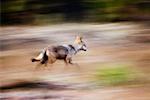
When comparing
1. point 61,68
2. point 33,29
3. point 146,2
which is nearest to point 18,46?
point 33,29

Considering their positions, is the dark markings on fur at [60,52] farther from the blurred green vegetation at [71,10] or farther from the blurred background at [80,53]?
the blurred green vegetation at [71,10]

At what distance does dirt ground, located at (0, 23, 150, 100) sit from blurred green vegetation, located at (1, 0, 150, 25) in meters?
0.18

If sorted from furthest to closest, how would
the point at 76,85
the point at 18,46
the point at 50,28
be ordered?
the point at 50,28 → the point at 18,46 → the point at 76,85

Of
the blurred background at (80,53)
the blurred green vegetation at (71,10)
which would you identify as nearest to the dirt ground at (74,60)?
the blurred background at (80,53)

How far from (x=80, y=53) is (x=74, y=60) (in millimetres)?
64

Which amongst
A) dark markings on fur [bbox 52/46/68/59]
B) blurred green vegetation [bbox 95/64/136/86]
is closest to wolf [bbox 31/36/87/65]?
dark markings on fur [bbox 52/46/68/59]

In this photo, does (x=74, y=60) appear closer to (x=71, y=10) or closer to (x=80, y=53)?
(x=80, y=53)

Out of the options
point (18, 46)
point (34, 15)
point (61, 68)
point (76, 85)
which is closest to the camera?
point (61, 68)

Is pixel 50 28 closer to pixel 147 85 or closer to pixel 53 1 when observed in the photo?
pixel 53 1

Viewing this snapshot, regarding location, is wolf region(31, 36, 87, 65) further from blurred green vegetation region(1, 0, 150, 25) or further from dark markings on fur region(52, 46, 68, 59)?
blurred green vegetation region(1, 0, 150, 25)

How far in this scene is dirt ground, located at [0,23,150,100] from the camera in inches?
135

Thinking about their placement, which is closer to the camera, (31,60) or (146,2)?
(31,60)

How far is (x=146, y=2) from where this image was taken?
16.2 ft

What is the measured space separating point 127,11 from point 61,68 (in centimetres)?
171
